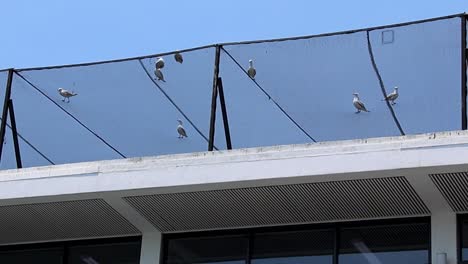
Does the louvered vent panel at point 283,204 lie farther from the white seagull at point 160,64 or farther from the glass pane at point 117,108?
the white seagull at point 160,64

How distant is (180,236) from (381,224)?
2.26m

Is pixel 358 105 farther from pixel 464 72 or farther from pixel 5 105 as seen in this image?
pixel 5 105

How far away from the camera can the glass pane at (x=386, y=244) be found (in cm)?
1220

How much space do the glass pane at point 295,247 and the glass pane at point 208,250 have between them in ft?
0.60

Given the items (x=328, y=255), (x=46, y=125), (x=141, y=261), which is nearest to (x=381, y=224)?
(x=328, y=255)

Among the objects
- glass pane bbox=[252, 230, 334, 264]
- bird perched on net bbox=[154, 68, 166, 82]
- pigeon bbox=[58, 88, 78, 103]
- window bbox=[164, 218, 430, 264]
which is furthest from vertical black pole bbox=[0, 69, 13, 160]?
glass pane bbox=[252, 230, 334, 264]

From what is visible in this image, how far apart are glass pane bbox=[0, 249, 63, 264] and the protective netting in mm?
1186

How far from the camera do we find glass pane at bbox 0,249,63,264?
13820 millimetres

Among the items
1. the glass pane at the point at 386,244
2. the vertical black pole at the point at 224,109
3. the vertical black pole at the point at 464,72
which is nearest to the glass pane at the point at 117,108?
the vertical black pole at the point at 224,109

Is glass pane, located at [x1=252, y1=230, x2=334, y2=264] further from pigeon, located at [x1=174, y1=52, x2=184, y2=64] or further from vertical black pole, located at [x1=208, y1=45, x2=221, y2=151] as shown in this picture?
pigeon, located at [x1=174, y1=52, x2=184, y2=64]

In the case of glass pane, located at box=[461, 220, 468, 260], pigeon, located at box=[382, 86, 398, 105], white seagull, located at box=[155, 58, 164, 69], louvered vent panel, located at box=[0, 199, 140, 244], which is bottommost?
glass pane, located at box=[461, 220, 468, 260]

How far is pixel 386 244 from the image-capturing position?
12344mm

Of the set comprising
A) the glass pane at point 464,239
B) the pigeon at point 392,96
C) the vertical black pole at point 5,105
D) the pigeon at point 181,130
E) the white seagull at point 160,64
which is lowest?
the glass pane at point 464,239

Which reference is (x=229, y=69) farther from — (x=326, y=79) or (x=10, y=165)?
(x=10, y=165)
